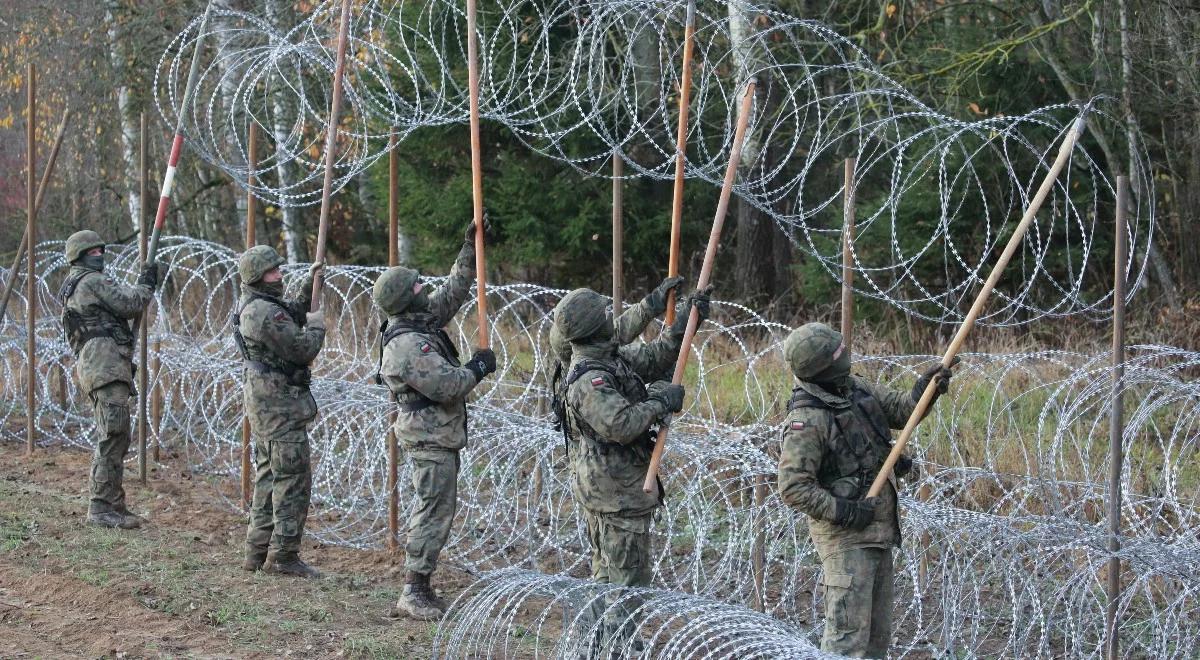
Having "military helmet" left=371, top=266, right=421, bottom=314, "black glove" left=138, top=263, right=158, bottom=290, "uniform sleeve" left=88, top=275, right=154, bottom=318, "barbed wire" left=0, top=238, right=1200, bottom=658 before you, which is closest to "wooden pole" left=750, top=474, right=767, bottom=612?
"barbed wire" left=0, top=238, right=1200, bottom=658

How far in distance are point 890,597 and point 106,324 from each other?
631 cm

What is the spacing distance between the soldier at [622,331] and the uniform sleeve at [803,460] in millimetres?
1116

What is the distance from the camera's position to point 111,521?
9922 millimetres

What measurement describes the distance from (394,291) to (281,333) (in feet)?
3.24

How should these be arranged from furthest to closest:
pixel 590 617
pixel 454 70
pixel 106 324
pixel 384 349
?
pixel 454 70 → pixel 106 324 → pixel 384 349 → pixel 590 617

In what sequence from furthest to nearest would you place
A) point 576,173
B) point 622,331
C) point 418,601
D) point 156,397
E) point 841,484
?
1. point 576,173
2. point 156,397
3. point 418,601
4. point 622,331
5. point 841,484

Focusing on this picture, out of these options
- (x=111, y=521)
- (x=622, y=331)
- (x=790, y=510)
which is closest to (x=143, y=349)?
(x=111, y=521)

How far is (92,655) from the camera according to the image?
6.85 m

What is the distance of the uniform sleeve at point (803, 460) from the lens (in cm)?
577

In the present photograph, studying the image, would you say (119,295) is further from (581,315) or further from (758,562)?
(758,562)

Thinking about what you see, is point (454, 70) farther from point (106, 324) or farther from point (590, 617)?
point (590, 617)

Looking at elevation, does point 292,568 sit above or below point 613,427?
below

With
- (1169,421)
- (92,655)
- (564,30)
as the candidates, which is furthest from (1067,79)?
(92,655)

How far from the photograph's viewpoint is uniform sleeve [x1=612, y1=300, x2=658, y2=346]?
6805 mm
